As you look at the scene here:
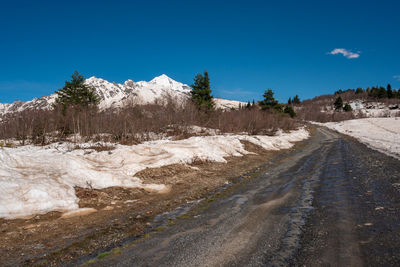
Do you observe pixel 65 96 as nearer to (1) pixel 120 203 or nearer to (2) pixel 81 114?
(2) pixel 81 114

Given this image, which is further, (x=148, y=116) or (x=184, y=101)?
(x=184, y=101)

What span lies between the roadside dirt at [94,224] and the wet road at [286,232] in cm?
87

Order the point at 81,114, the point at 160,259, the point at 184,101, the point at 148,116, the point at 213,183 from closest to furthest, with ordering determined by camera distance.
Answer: the point at 160,259, the point at 213,183, the point at 81,114, the point at 148,116, the point at 184,101

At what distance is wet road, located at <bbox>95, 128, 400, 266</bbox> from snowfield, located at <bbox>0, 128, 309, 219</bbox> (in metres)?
3.67

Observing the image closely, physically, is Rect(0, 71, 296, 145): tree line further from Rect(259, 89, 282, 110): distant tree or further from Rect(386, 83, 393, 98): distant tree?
Rect(386, 83, 393, 98): distant tree

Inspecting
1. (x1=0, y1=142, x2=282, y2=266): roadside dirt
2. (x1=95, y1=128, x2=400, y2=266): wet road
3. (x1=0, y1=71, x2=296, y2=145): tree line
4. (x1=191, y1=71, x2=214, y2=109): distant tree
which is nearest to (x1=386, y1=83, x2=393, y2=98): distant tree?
(x1=0, y1=71, x2=296, y2=145): tree line

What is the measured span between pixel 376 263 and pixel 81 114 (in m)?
24.0

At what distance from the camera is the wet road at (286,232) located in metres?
3.43

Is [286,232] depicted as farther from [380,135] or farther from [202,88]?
[380,135]

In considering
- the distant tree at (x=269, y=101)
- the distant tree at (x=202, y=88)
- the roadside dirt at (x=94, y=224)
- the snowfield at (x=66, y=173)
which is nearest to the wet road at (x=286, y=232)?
the roadside dirt at (x=94, y=224)

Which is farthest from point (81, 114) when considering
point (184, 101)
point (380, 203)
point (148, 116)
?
point (380, 203)

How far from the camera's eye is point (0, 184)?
6176 millimetres

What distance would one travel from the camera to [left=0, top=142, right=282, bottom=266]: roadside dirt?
4102 millimetres

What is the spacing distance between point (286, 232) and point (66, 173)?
25.5 feet
